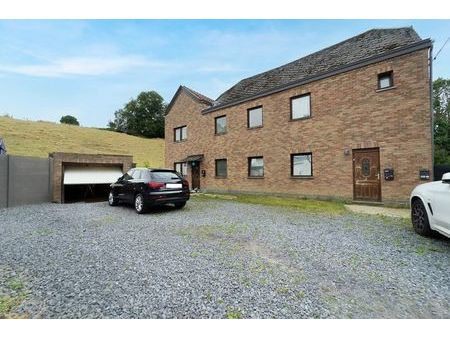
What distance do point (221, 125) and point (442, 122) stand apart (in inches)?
1049

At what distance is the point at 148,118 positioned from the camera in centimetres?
5994

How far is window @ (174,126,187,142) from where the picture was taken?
744 inches

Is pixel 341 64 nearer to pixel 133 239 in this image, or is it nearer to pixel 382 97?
pixel 382 97

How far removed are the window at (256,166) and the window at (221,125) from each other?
307 cm

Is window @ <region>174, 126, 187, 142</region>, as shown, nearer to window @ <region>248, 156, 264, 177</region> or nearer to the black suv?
window @ <region>248, 156, 264, 177</region>

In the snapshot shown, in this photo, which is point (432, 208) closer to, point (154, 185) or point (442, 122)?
point (154, 185)

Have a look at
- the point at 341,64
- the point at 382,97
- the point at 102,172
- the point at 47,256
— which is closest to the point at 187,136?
the point at 102,172

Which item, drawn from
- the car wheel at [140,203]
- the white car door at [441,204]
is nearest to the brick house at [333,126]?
→ the white car door at [441,204]

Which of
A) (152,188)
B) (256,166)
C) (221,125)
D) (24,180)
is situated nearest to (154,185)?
(152,188)

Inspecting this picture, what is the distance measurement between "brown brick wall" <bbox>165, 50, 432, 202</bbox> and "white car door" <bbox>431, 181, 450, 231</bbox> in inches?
203

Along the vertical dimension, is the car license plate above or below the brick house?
below

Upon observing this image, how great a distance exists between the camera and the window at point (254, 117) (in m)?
14.0

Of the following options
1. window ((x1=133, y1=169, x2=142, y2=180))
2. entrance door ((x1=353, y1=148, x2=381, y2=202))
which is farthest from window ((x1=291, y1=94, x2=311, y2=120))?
window ((x1=133, y1=169, x2=142, y2=180))

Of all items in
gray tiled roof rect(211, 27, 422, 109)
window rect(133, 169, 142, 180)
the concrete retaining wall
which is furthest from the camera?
gray tiled roof rect(211, 27, 422, 109)
